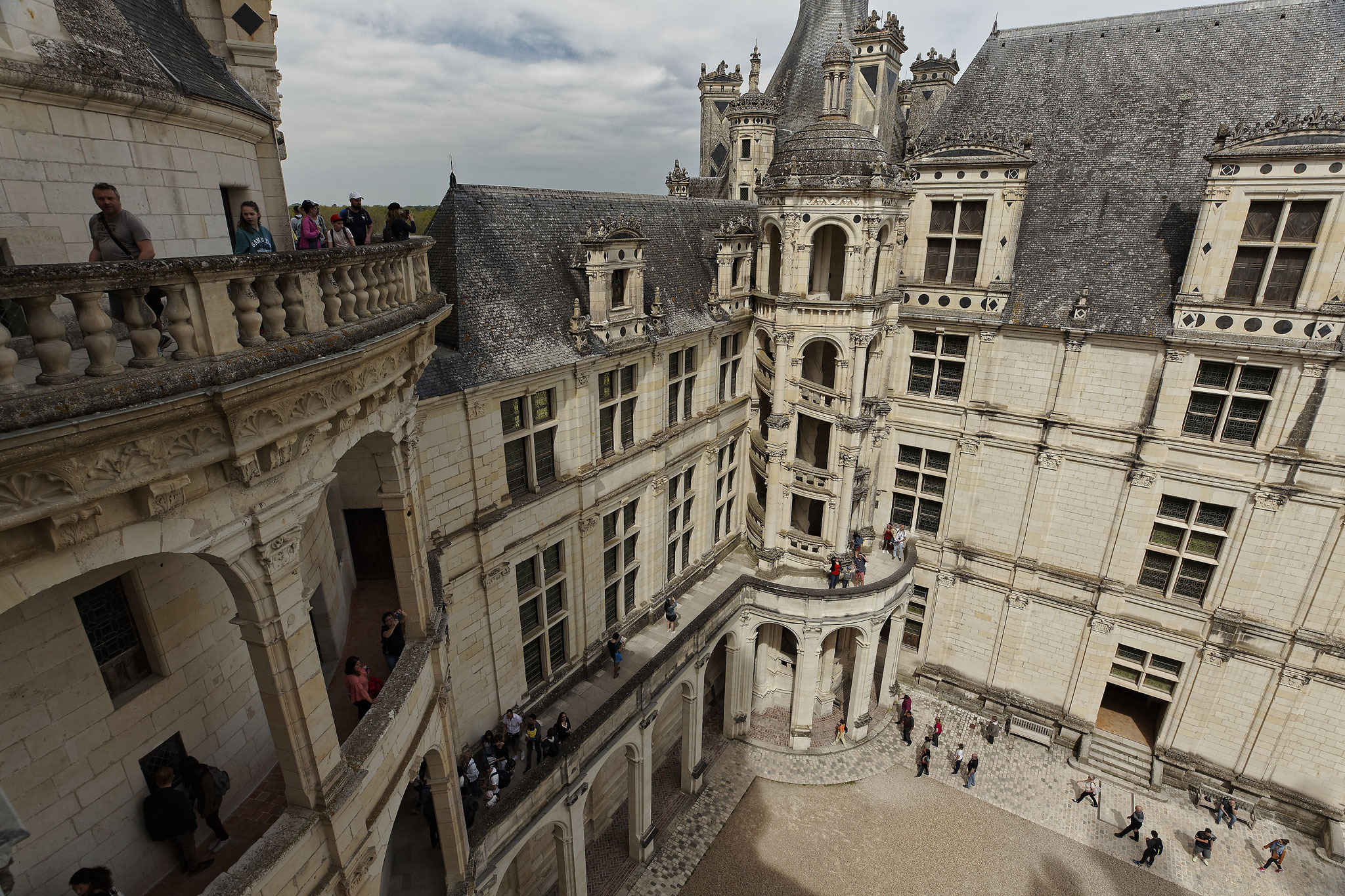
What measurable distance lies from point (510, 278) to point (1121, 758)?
973 inches

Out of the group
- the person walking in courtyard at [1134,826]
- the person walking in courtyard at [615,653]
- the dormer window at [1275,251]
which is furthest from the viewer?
the person walking in courtyard at [1134,826]

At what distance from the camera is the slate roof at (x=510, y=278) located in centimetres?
1373

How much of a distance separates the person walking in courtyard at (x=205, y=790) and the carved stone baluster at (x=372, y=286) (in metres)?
5.03

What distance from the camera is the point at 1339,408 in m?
17.6

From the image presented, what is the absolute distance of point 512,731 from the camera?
15305 mm

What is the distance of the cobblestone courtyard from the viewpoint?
18.7 m

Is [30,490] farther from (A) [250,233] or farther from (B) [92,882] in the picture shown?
(A) [250,233]

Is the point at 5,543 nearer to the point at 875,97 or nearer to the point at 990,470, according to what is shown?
the point at 990,470

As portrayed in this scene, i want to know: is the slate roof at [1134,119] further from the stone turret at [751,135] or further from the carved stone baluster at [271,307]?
the carved stone baluster at [271,307]

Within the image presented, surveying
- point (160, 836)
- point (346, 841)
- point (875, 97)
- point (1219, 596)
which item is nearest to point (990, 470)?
point (1219, 596)

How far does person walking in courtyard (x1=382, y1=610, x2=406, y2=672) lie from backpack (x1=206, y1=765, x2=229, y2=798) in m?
2.49

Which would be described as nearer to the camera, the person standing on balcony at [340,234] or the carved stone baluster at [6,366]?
the carved stone baluster at [6,366]

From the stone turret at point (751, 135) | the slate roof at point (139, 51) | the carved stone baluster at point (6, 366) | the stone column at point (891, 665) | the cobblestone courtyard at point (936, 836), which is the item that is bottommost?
the cobblestone courtyard at point (936, 836)

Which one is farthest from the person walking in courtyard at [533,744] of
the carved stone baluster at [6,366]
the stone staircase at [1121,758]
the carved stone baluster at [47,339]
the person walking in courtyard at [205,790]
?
the stone staircase at [1121,758]
